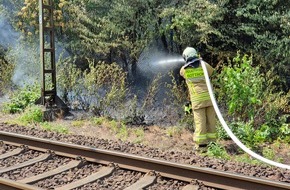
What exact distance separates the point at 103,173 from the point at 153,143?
2594 millimetres

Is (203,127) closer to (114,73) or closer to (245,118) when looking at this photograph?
(245,118)

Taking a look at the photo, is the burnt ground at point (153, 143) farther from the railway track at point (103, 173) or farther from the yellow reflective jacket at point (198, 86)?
the yellow reflective jacket at point (198, 86)

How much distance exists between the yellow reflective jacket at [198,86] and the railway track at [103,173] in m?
2.18

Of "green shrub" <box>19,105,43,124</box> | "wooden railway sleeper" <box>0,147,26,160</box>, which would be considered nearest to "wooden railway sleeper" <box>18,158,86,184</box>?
"wooden railway sleeper" <box>0,147,26,160</box>

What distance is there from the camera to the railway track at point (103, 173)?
534 cm

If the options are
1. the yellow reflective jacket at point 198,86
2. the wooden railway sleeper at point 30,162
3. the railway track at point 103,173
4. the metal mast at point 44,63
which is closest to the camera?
the railway track at point 103,173

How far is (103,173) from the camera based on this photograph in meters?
5.91

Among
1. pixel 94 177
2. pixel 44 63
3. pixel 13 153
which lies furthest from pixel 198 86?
pixel 44 63

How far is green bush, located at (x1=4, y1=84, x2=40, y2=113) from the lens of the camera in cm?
1113

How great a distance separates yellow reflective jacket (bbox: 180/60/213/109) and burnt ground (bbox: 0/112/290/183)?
0.93 metres

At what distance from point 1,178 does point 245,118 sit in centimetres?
562

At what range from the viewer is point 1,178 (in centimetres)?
533

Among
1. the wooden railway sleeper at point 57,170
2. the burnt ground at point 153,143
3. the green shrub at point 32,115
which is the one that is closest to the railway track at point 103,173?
the wooden railway sleeper at point 57,170

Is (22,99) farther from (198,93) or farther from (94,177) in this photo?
(94,177)
